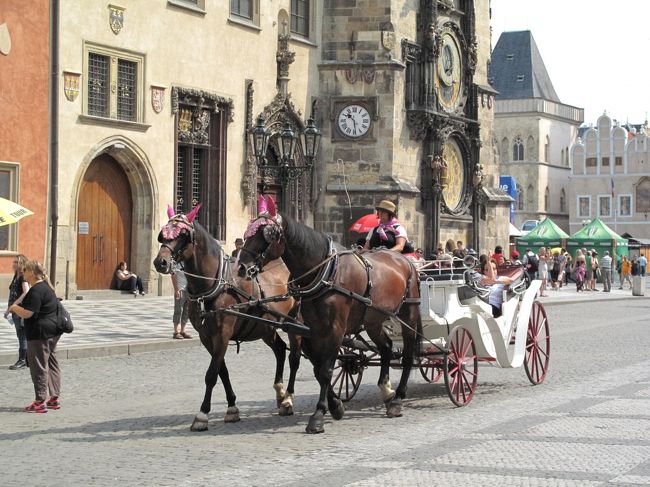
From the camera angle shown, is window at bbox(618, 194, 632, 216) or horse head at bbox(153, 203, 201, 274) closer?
horse head at bbox(153, 203, 201, 274)

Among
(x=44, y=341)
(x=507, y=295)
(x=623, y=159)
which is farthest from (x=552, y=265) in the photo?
(x=623, y=159)

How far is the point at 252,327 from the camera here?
11.7 meters

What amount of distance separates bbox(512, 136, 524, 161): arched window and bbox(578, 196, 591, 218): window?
21.0ft

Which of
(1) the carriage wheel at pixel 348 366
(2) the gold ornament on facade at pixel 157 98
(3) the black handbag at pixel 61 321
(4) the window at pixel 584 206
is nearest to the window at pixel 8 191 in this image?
(2) the gold ornament on facade at pixel 157 98

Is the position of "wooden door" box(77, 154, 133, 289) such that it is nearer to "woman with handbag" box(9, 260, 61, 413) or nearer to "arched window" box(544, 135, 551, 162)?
"woman with handbag" box(9, 260, 61, 413)

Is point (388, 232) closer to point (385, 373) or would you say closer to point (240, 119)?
point (385, 373)

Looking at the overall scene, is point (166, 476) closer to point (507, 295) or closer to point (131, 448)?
point (131, 448)

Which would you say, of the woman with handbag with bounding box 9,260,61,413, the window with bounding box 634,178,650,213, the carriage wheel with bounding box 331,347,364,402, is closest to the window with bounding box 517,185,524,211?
the window with bounding box 634,178,650,213

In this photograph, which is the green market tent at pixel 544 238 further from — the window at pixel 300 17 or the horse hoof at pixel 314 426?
the horse hoof at pixel 314 426

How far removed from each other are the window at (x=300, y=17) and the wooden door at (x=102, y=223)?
27.2 ft

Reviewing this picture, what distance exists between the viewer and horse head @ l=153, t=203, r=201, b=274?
36.3ft

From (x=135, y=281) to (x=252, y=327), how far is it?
58.2 ft

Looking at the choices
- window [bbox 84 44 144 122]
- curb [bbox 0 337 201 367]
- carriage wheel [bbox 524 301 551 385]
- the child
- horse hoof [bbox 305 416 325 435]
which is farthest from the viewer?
the child

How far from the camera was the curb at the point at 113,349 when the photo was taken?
54.4ft
